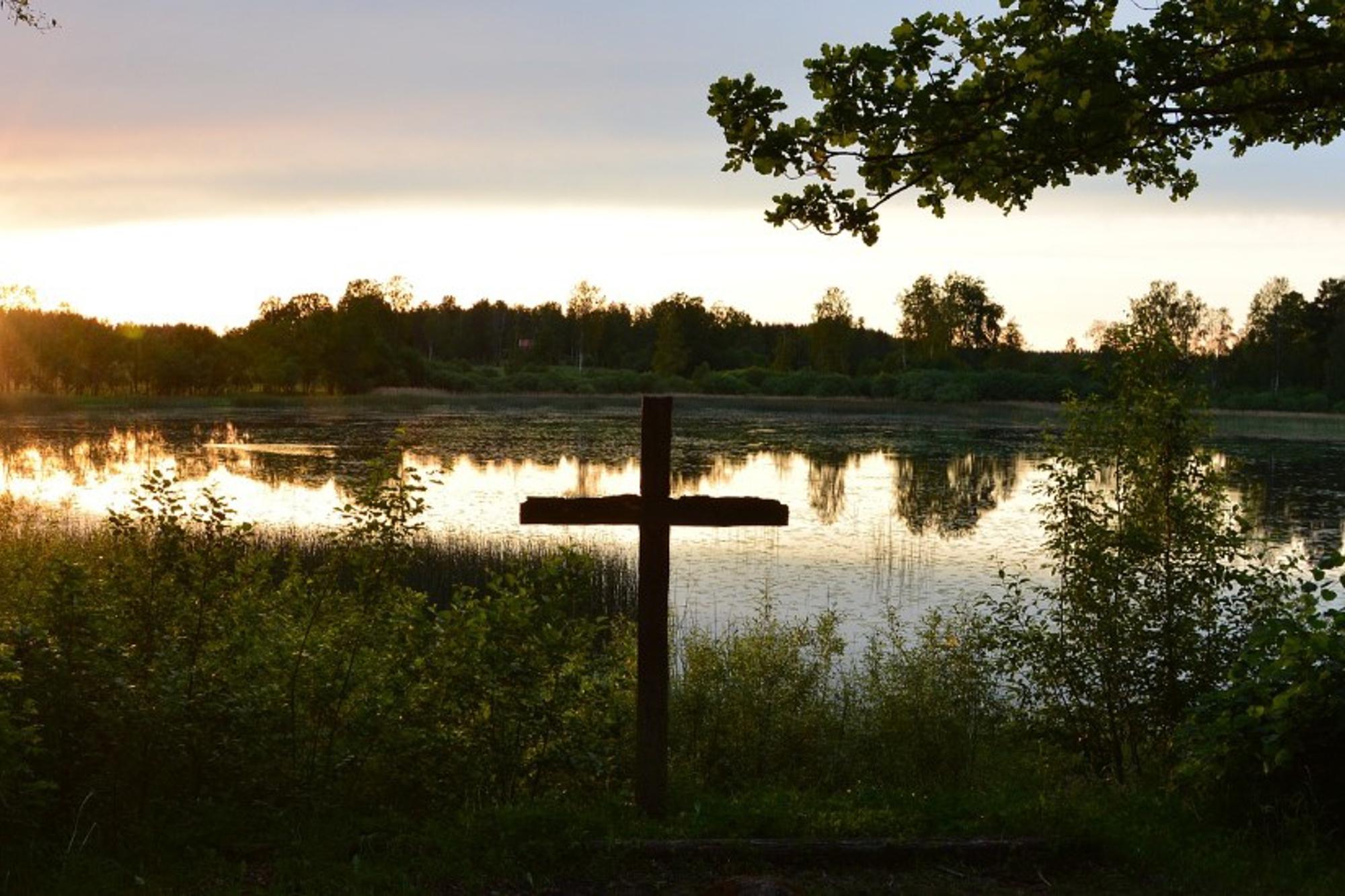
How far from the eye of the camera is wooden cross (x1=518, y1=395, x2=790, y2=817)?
25.5ft

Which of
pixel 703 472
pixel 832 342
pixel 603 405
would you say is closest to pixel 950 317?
pixel 832 342

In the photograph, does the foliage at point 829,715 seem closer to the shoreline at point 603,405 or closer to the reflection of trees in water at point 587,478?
the reflection of trees in water at point 587,478

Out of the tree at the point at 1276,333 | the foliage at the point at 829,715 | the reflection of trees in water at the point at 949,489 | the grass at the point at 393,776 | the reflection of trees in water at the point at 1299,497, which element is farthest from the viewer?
the tree at the point at 1276,333

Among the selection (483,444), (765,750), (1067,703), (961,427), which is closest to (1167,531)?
(1067,703)

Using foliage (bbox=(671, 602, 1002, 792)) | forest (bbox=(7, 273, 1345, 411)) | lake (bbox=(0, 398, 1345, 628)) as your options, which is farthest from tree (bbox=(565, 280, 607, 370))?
foliage (bbox=(671, 602, 1002, 792))

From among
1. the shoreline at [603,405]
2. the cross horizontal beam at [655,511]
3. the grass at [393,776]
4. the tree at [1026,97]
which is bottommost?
the grass at [393,776]

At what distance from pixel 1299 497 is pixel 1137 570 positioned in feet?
98.9

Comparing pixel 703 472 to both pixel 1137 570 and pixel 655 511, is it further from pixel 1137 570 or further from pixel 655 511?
pixel 655 511

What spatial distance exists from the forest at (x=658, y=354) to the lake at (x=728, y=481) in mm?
16610

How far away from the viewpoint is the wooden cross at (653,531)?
7777mm

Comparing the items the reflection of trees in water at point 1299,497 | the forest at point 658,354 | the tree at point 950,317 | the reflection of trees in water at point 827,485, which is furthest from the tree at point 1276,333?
the reflection of trees in water at point 827,485

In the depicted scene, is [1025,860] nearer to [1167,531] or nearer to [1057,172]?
[1057,172]

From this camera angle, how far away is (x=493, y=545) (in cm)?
2522

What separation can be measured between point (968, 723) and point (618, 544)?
1363 cm
